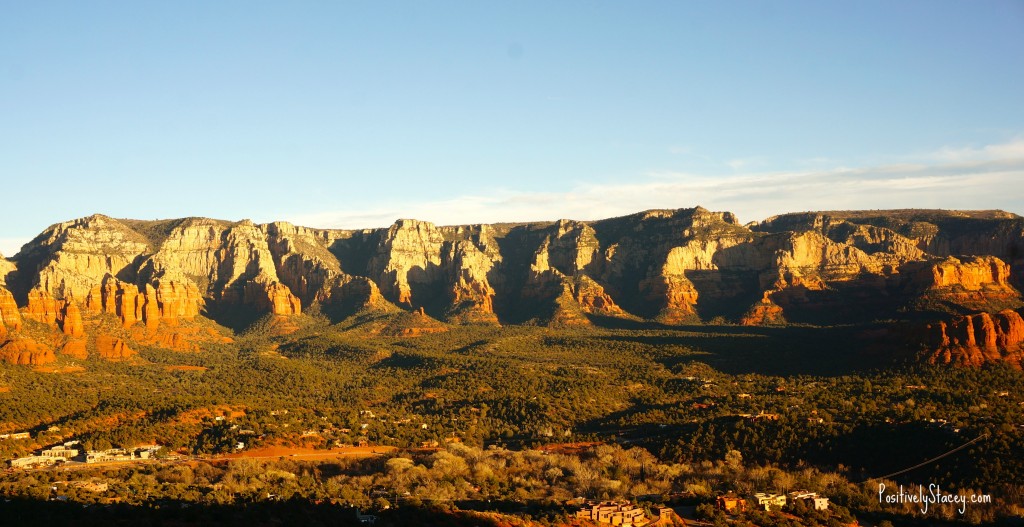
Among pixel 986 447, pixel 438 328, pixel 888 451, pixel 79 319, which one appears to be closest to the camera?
pixel 986 447

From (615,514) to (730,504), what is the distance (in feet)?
26.9

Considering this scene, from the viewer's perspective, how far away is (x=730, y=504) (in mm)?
62969

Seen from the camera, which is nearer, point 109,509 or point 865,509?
point 109,509

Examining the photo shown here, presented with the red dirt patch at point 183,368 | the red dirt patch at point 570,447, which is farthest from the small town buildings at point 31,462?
the red dirt patch at point 183,368

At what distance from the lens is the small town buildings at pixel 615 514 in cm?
5831

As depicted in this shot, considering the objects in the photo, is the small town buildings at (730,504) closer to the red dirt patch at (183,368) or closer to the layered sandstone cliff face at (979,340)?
→ the layered sandstone cliff face at (979,340)

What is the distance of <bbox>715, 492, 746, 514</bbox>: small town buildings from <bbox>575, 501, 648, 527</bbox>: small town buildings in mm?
5610

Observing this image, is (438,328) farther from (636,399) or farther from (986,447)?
(986,447)

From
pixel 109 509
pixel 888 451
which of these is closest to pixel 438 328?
pixel 888 451

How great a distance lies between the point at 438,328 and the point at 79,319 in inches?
2435

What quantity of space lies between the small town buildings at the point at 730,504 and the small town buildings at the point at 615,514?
561cm

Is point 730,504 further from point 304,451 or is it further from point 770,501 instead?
point 304,451

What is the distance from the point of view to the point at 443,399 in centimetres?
12169

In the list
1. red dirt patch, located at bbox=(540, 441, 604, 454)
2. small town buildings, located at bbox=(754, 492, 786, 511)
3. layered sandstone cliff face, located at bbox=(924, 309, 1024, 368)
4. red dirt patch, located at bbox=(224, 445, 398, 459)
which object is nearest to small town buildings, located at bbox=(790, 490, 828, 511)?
small town buildings, located at bbox=(754, 492, 786, 511)
